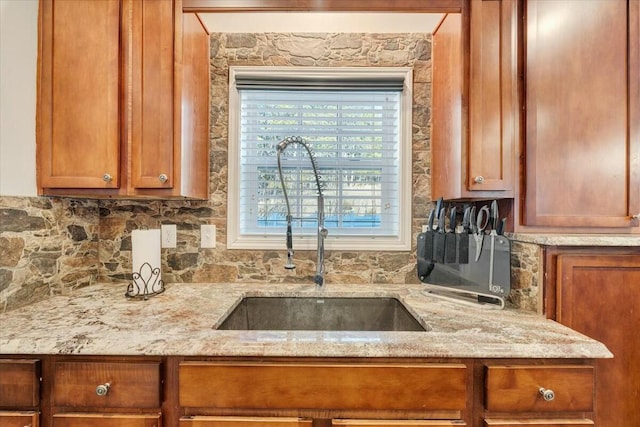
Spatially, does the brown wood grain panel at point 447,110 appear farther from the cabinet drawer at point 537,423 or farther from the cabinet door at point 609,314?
the cabinet drawer at point 537,423

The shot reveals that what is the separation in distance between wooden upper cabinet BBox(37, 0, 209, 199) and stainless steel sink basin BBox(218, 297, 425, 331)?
72cm

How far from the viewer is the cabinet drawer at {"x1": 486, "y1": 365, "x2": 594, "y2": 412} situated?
0.91 metres

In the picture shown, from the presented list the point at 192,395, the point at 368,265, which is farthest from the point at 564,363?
the point at 192,395

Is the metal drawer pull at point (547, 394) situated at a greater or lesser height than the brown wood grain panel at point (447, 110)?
lesser

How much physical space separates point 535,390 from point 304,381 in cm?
70

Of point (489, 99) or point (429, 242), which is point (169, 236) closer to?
point (429, 242)

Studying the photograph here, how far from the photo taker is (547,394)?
0.90 m

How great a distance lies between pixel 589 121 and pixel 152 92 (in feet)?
6.06

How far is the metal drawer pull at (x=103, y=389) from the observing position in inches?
35.7

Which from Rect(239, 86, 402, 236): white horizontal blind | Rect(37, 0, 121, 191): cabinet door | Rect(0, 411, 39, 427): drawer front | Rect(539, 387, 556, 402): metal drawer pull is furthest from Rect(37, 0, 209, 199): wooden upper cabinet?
Rect(539, 387, 556, 402): metal drawer pull

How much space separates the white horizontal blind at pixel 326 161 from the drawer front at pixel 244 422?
3.15ft

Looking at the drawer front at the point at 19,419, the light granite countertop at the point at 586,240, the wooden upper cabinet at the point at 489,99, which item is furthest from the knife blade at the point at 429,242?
the drawer front at the point at 19,419

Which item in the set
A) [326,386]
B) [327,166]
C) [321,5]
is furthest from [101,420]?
[321,5]

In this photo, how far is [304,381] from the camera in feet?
3.01
